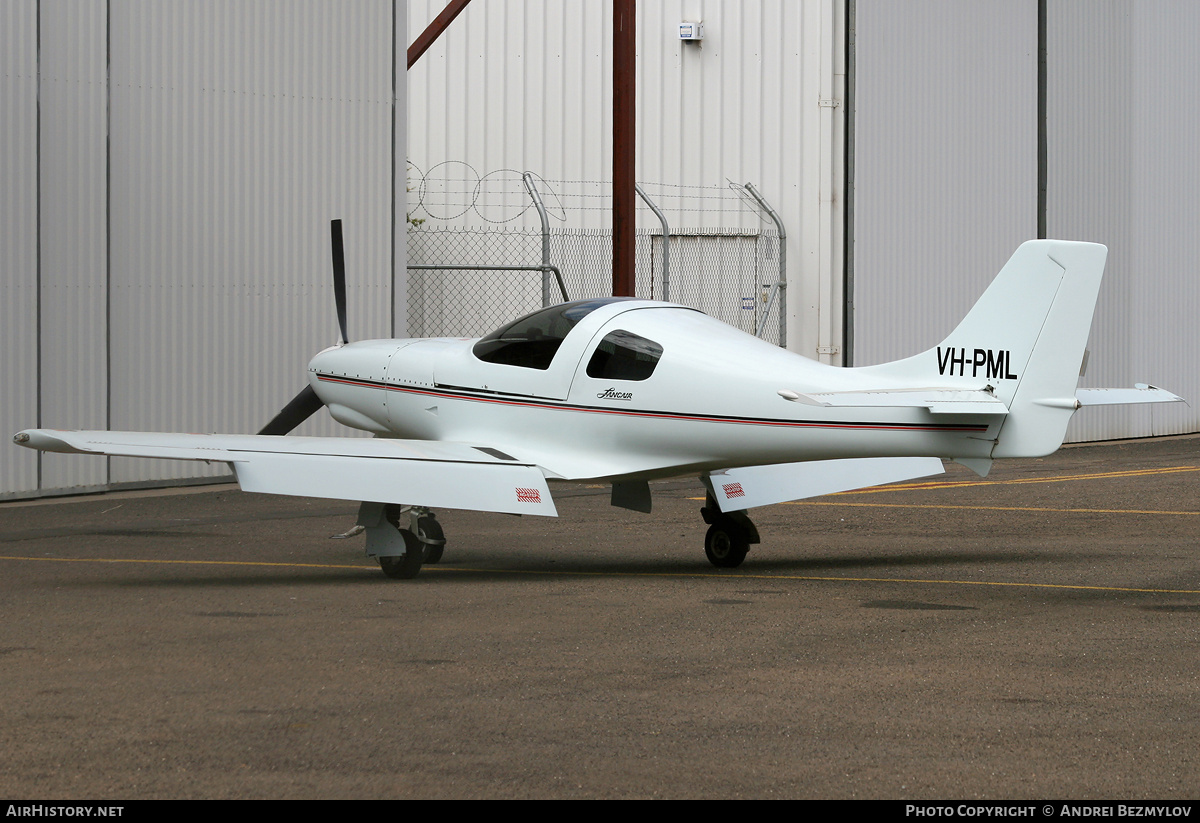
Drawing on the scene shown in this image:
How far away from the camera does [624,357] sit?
1109 centimetres

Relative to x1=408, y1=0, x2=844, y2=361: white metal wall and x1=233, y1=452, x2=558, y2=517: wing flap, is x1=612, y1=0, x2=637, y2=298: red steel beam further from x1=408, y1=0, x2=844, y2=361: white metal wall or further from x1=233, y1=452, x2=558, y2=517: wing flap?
x1=233, y1=452, x2=558, y2=517: wing flap

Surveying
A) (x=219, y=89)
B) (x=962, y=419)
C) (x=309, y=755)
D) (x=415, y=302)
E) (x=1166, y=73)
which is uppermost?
(x=1166, y=73)

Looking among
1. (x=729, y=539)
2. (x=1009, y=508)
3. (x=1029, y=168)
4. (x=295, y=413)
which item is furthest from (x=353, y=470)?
(x=1029, y=168)

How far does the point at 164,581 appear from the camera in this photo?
1091 cm

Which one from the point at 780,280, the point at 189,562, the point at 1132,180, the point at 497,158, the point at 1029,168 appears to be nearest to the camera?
the point at 189,562

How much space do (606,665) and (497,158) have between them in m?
17.9

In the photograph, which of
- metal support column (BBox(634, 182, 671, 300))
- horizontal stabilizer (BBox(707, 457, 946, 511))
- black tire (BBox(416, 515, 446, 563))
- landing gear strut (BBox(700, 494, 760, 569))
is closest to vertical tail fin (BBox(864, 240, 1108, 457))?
horizontal stabilizer (BBox(707, 457, 946, 511))

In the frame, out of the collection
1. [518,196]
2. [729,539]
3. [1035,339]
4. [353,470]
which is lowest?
[729,539]

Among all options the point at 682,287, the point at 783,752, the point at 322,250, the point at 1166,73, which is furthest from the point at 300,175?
the point at 1166,73

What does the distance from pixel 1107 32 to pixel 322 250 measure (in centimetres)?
1462

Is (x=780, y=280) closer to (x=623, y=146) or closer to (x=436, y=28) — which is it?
(x=623, y=146)

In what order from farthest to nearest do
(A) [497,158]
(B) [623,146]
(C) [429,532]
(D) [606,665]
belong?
1. (A) [497,158]
2. (B) [623,146]
3. (C) [429,532]
4. (D) [606,665]

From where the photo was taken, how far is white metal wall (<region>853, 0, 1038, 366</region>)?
23.8 meters

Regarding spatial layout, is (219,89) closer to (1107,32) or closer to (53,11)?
(53,11)
